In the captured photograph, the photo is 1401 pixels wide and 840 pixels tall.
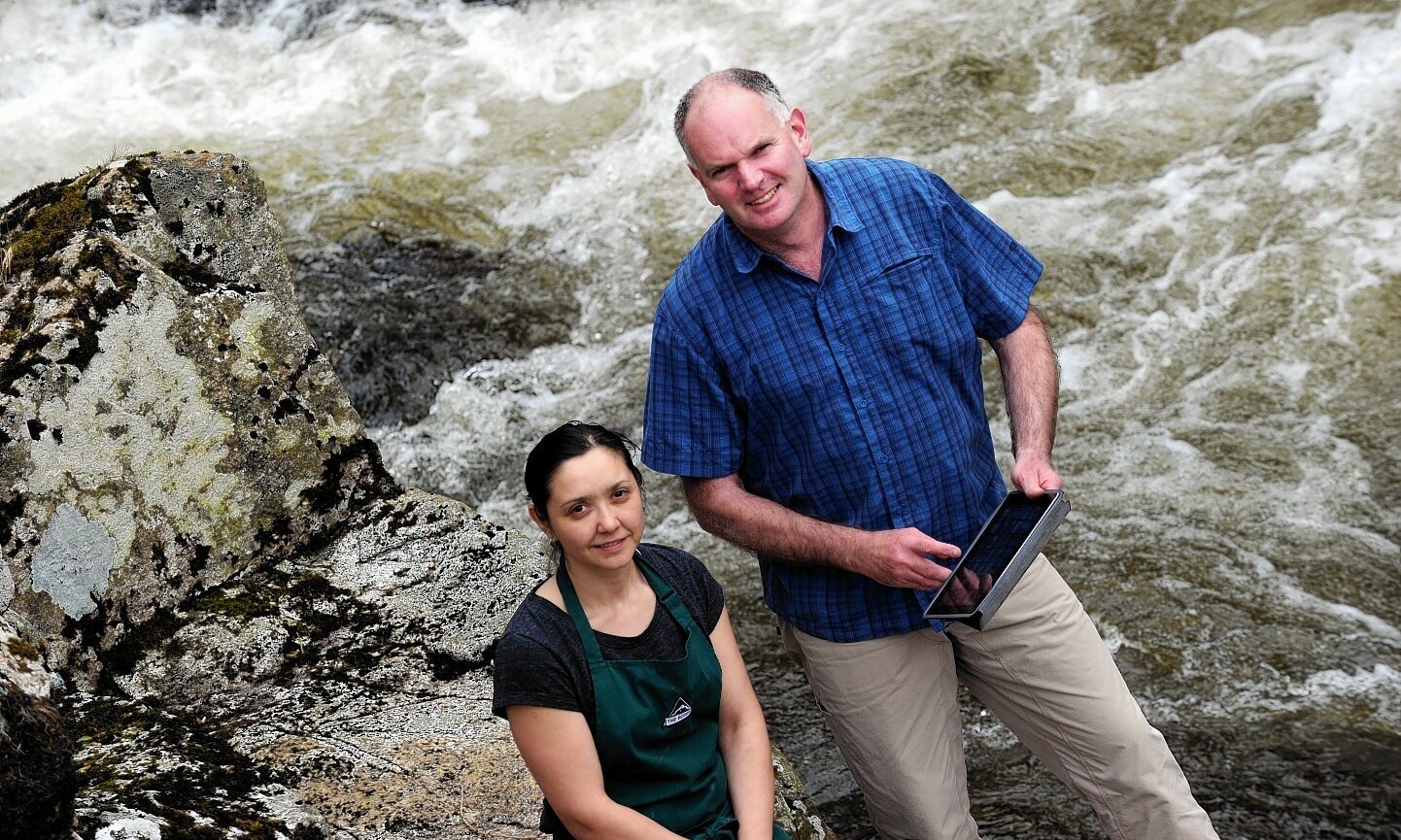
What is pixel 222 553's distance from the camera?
374 centimetres

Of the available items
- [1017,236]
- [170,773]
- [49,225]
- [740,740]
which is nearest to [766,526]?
[740,740]

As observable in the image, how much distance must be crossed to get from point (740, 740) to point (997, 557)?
2.21 feet

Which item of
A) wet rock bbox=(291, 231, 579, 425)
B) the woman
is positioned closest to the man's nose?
the woman

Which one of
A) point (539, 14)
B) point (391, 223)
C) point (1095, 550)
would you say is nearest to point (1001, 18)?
point (539, 14)

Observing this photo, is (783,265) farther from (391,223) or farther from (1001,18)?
(1001,18)

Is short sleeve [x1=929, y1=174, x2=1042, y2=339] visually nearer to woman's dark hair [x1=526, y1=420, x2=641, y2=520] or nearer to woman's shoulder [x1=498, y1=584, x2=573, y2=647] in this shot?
woman's dark hair [x1=526, y1=420, x2=641, y2=520]

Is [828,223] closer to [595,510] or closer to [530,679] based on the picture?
[595,510]

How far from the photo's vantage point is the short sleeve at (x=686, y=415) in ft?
10.4

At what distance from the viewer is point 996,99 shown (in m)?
8.20

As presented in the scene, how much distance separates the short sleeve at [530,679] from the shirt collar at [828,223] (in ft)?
3.40

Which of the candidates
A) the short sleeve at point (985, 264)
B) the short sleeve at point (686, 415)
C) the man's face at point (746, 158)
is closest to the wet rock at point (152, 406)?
the short sleeve at point (686, 415)

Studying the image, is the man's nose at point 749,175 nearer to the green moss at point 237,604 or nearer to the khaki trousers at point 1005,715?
the khaki trousers at point 1005,715

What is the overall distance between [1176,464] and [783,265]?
10.8ft

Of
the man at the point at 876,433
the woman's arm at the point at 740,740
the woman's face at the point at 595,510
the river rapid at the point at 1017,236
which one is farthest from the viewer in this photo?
A: the river rapid at the point at 1017,236
